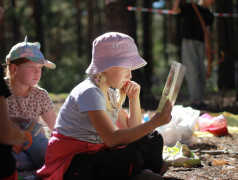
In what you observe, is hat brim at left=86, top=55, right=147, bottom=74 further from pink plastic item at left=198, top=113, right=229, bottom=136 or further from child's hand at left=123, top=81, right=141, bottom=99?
pink plastic item at left=198, top=113, right=229, bottom=136

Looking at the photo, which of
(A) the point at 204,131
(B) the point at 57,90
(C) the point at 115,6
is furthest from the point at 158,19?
(A) the point at 204,131

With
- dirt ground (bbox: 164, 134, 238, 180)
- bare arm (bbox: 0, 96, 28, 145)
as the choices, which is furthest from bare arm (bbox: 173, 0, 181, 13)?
bare arm (bbox: 0, 96, 28, 145)

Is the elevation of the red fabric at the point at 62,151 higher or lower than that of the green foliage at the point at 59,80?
higher

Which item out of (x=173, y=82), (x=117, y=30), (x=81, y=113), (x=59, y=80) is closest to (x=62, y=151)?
(x=81, y=113)

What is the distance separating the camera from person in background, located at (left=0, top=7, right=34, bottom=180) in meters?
1.74

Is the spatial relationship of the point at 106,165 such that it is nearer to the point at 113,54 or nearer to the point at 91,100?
the point at 91,100

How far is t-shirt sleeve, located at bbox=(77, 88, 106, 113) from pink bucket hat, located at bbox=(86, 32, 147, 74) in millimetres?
167

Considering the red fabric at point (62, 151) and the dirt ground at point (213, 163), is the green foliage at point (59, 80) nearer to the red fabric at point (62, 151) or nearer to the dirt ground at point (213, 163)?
the dirt ground at point (213, 163)

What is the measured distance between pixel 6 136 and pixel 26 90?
1.46 metres

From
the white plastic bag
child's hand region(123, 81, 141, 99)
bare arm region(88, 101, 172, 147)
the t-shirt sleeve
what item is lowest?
the white plastic bag

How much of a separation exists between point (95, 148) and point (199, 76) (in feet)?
15.2

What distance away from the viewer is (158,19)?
112ft

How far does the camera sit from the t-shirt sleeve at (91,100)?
228cm

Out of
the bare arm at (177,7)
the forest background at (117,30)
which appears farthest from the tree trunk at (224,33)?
the bare arm at (177,7)
